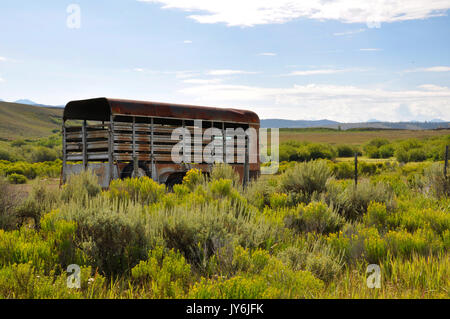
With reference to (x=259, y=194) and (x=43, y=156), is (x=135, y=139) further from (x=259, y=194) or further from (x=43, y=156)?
(x=43, y=156)

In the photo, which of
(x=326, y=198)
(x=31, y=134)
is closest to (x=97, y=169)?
(x=326, y=198)

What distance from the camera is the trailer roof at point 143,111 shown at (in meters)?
12.5

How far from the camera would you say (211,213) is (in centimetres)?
695

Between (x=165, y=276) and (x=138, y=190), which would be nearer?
(x=165, y=276)

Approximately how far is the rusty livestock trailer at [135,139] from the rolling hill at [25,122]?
74.7 m

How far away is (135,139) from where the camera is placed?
13.1 metres

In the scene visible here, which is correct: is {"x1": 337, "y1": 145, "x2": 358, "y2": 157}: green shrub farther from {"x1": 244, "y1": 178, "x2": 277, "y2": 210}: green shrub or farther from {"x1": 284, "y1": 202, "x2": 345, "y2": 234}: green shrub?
{"x1": 284, "y1": 202, "x2": 345, "y2": 234}: green shrub

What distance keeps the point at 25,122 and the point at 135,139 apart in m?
103

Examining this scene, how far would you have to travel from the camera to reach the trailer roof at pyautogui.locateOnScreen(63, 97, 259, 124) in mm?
12531
